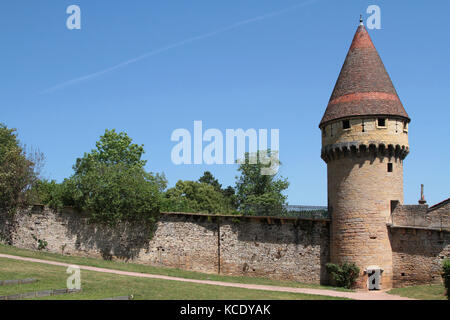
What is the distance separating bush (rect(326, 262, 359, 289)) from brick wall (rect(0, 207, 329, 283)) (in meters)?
1.29

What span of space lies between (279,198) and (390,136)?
83.9 ft

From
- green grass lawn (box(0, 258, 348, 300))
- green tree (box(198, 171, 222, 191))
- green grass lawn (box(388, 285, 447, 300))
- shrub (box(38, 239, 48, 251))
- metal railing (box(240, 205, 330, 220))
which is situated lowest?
green grass lawn (box(388, 285, 447, 300))

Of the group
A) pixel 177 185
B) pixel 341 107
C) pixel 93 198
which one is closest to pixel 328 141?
pixel 341 107

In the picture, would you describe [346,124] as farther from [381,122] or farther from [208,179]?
[208,179]

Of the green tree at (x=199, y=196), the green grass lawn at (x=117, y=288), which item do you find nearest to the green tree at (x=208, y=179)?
the green tree at (x=199, y=196)

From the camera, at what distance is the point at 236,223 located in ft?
91.9

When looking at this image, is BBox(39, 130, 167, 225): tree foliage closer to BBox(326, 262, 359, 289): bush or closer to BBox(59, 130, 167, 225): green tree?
BBox(59, 130, 167, 225): green tree

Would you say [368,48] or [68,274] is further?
[368,48]

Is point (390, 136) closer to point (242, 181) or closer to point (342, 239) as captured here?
point (342, 239)

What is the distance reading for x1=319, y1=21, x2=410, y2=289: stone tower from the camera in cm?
2470

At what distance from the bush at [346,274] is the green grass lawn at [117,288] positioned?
6.03 m

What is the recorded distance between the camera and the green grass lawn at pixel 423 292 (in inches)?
813

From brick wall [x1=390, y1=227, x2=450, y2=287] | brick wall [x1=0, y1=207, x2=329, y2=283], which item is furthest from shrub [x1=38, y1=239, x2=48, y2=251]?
brick wall [x1=390, y1=227, x2=450, y2=287]

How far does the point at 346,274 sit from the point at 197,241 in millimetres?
9144
